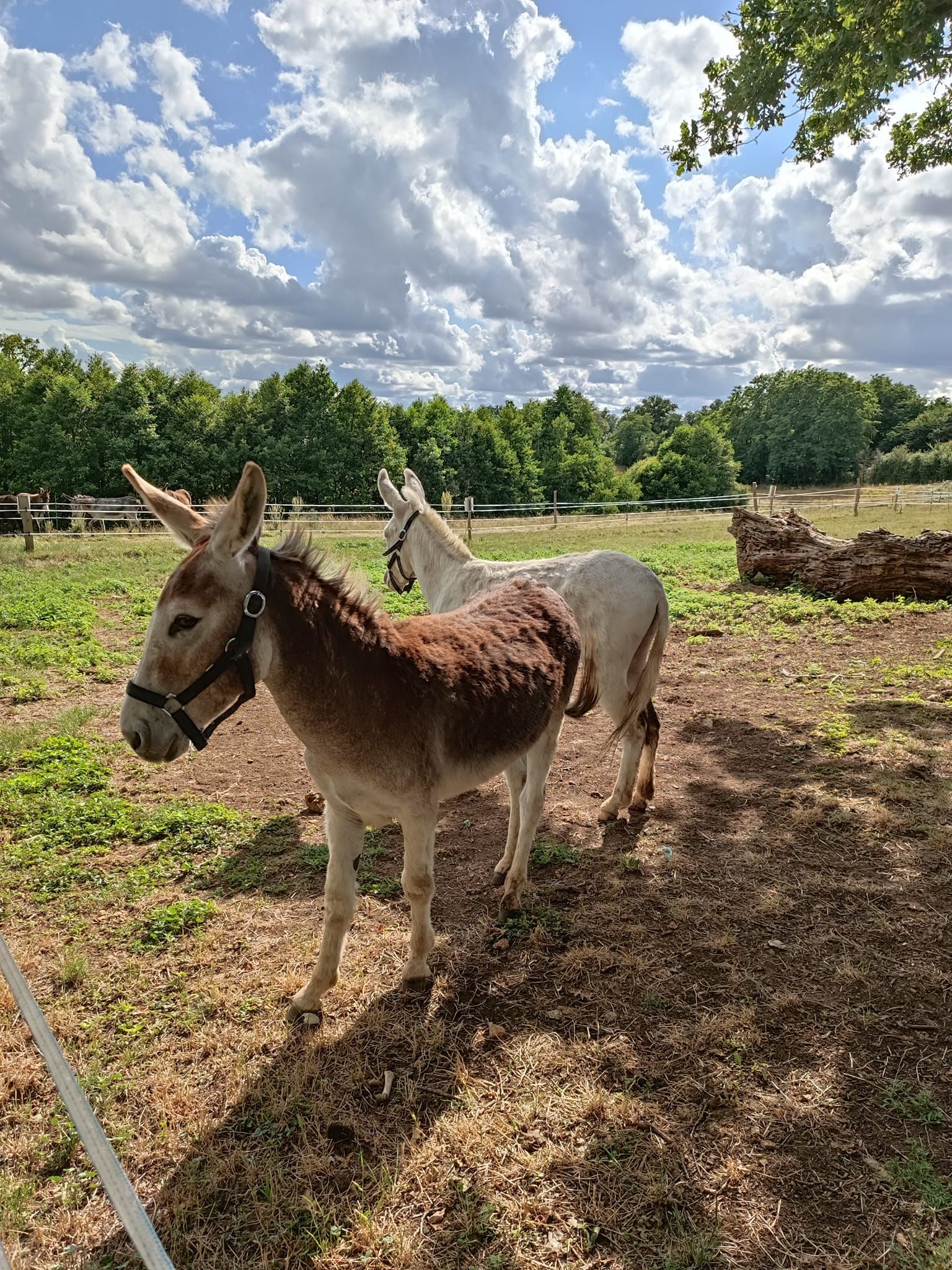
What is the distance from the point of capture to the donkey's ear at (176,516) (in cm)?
273

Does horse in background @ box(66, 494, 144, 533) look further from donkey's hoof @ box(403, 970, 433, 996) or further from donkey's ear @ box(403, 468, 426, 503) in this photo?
donkey's hoof @ box(403, 970, 433, 996)

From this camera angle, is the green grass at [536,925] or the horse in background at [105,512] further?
the horse in background at [105,512]

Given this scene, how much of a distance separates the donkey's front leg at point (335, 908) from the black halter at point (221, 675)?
0.96 metres

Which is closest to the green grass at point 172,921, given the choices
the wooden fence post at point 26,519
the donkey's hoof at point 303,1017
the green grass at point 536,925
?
the donkey's hoof at point 303,1017

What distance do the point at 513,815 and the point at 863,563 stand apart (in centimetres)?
1118

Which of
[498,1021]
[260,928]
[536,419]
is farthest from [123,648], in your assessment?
[536,419]

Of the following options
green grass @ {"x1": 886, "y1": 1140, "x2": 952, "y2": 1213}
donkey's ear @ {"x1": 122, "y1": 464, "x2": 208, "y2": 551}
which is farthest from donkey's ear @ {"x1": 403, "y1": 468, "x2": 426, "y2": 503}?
green grass @ {"x1": 886, "y1": 1140, "x2": 952, "y2": 1213}

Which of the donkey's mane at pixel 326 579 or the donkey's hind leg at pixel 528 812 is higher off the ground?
the donkey's mane at pixel 326 579

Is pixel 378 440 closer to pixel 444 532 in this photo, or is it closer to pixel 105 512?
pixel 105 512

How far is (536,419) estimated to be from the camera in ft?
194

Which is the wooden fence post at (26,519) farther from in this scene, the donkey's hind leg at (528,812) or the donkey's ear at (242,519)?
the donkey's ear at (242,519)

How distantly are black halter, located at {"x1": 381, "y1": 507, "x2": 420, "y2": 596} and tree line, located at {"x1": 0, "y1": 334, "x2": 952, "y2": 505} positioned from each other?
35402 millimetres

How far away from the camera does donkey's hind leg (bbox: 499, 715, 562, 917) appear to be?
13.5ft

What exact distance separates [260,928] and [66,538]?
70.7 feet
